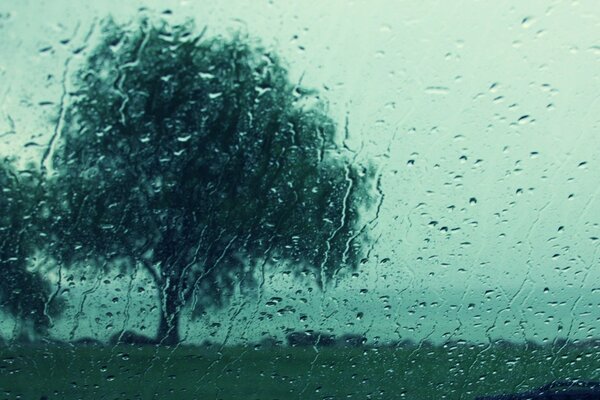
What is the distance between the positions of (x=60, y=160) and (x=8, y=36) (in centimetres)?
76

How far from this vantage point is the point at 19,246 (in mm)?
4812

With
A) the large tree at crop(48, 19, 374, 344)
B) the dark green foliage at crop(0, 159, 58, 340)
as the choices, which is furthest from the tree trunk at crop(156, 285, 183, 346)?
the dark green foliage at crop(0, 159, 58, 340)

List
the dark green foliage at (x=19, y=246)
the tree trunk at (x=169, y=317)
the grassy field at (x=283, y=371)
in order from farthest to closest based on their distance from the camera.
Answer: the tree trunk at (x=169, y=317), the grassy field at (x=283, y=371), the dark green foliage at (x=19, y=246)

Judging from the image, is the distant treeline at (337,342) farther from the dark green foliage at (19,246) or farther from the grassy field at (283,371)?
the dark green foliage at (19,246)

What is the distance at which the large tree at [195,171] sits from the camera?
479 cm

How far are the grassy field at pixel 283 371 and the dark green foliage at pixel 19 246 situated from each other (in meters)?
0.29

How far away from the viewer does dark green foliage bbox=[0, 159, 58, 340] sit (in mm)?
4750

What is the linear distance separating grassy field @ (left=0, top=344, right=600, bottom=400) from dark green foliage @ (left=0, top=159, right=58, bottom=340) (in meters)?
0.29

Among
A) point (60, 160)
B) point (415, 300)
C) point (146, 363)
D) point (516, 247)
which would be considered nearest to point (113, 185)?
point (60, 160)

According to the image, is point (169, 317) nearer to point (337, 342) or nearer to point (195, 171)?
point (195, 171)

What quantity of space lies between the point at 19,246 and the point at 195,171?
1104mm

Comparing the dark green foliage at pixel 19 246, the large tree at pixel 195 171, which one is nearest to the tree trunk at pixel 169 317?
the large tree at pixel 195 171

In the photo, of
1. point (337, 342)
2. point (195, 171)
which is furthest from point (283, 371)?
point (195, 171)

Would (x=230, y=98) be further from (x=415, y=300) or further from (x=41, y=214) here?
(x=415, y=300)
